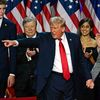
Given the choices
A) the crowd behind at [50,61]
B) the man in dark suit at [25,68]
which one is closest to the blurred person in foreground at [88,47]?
the man in dark suit at [25,68]

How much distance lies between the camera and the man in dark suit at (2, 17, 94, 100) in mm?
5203

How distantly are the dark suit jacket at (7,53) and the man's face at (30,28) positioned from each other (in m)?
0.49

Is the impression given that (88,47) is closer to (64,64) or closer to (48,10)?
(64,64)

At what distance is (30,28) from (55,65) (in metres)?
0.99

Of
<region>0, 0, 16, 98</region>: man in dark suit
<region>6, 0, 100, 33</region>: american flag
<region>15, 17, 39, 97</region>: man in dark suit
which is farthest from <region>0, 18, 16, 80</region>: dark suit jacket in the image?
<region>6, 0, 100, 33</region>: american flag

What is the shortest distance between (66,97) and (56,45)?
60cm

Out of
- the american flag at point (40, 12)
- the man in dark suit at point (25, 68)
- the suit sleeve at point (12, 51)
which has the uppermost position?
the american flag at point (40, 12)

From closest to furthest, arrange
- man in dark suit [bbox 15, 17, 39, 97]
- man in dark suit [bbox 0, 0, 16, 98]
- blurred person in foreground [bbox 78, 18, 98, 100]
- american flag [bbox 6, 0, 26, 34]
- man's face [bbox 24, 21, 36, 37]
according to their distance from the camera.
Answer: man in dark suit [bbox 0, 0, 16, 98] → man's face [bbox 24, 21, 36, 37] → man in dark suit [bbox 15, 17, 39, 97] → blurred person in foreground [bbox 78, 18, 98, 100] → american flag [bbox 6, 0, 26, 34]

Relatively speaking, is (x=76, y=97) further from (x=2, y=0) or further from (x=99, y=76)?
(x=2, y=0)

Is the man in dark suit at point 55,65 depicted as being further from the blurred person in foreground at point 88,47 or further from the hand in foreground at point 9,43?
the blurred person in foreground at point 88,47

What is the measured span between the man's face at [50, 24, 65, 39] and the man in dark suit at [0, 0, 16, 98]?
560mm

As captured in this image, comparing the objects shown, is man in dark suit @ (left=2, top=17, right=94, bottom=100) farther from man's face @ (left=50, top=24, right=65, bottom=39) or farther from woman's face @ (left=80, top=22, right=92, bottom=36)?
woman's face @ (left=80, top=22, right=92, bottom=36)

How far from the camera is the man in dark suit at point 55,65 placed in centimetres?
520

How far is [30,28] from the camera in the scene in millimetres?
6059
